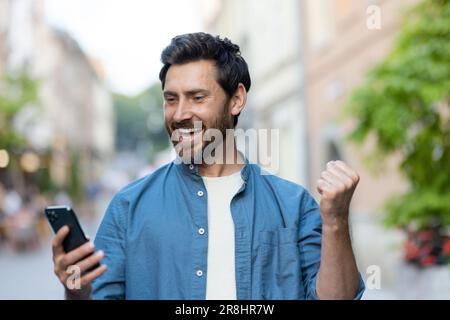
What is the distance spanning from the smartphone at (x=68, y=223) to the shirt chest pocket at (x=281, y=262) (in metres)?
0.44

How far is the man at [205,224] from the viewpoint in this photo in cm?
197

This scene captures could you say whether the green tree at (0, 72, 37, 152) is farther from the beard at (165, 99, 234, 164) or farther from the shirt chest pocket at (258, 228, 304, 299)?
the shirt chest pocket at (258, 228, 304, 299)

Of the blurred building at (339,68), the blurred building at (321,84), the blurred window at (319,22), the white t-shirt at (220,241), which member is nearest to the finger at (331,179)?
the white t-shirt at (220,241)

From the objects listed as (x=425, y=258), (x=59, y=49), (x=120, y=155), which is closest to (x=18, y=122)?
(x=425, y=258)

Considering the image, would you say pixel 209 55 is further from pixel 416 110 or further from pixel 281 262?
pixel 416 110

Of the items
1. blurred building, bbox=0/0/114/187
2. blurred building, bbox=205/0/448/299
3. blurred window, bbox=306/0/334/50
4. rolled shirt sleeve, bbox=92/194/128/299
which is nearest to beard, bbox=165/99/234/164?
rolled shirt sleeve, bbox=92/194/128/299

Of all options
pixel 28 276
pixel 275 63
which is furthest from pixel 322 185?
pixel 275 63

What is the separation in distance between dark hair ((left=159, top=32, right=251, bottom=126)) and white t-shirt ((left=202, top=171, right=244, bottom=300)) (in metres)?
0.24

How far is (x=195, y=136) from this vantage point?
1.99 meters

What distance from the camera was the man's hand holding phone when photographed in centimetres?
181

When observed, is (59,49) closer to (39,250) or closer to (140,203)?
(39,250)

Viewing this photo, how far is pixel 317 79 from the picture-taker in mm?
18016

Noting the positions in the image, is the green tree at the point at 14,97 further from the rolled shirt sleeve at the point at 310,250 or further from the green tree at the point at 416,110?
the rolled shirt sleeve at the point at 310,250

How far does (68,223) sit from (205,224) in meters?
0.34
